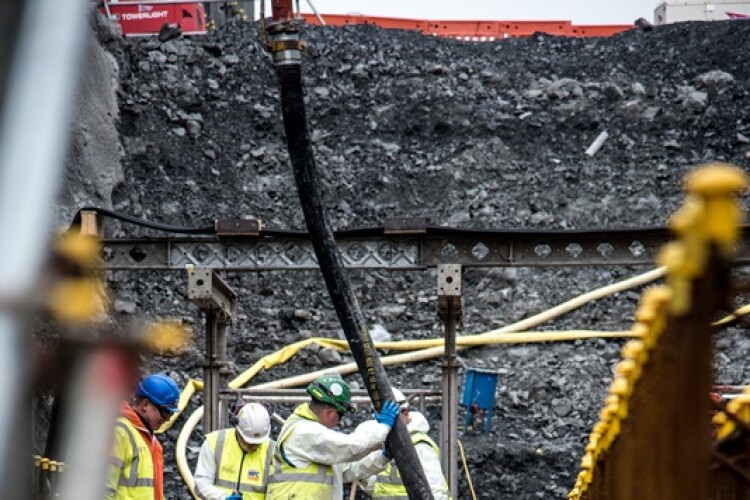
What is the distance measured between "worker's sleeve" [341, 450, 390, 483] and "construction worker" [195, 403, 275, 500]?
64 cm

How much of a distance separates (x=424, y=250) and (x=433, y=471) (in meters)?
3.31

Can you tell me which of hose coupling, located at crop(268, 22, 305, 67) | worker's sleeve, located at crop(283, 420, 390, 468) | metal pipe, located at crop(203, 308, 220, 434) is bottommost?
worker's sleeve, located at crop(283, 420, 390, 468)

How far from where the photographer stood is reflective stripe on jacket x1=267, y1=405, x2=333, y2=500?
959 centimetres

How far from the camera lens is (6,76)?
130 centimetres

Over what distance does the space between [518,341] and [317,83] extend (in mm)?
8633

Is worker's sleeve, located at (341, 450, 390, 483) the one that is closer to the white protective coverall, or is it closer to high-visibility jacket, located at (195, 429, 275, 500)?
the white protective coverall

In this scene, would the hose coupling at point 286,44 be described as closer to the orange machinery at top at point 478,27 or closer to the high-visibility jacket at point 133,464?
the high-visibility jacket at point 133,464

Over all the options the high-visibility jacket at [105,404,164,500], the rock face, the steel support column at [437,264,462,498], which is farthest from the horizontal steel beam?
the rock face

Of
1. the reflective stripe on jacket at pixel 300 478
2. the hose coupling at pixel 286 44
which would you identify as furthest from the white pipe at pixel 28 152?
the reflective stripe on jacket at pixel 300 478

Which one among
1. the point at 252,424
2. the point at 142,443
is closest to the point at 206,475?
the point at 252,424

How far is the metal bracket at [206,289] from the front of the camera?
12875 mm

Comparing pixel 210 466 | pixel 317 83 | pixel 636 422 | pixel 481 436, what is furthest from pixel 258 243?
pixel 317 83

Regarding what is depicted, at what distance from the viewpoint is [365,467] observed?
998 centimetres

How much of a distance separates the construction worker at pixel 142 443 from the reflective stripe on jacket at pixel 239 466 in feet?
4.64
